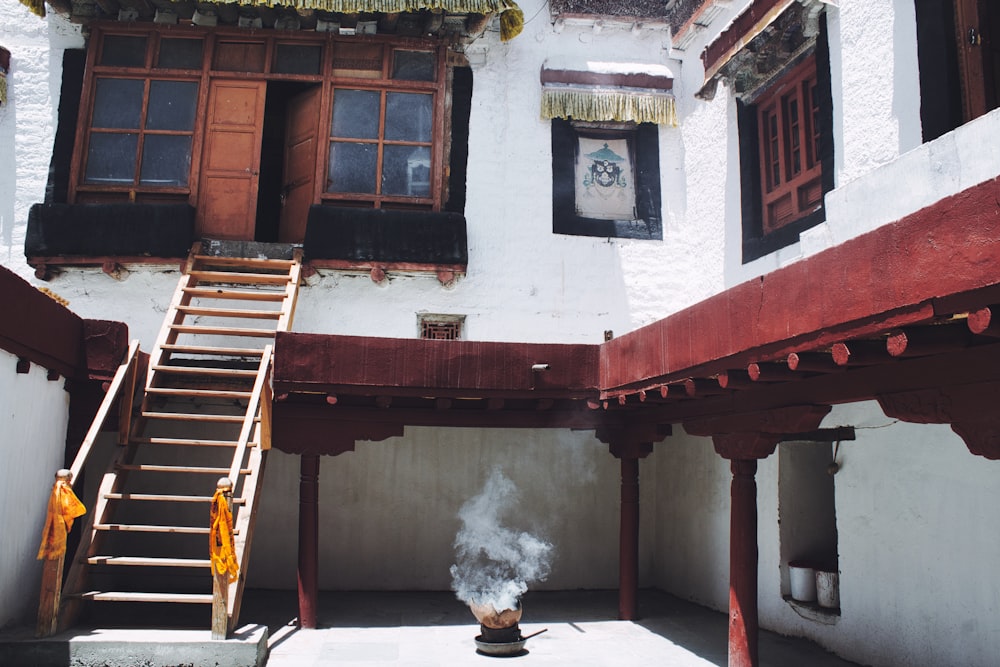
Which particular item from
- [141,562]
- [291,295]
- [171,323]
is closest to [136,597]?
[141,562]

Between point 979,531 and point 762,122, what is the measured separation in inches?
173

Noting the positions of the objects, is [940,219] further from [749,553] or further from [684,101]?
[684,101]

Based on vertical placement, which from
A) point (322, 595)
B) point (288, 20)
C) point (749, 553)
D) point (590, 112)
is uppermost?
point (288, 20)

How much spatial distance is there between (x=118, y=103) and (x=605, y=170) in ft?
17.1

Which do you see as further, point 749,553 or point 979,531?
point 749,553

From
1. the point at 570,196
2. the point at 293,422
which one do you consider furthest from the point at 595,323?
the point at 293,422

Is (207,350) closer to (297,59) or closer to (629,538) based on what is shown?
(297,59)

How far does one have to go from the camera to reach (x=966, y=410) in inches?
148

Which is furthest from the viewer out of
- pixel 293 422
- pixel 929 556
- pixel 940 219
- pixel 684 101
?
pixel 684 101

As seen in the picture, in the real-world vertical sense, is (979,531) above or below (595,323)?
below

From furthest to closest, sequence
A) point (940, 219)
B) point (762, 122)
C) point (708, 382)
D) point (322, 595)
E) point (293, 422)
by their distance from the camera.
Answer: point (322, 595) → point (762, 122) → point (293, 422) → point (708, 382) → point (940, 219)

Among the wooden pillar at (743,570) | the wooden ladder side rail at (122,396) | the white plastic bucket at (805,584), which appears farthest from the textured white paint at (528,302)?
the wooden ladder side rail at (122,396)

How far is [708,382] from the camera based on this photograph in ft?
17.4

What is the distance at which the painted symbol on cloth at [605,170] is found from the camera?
9.39m
